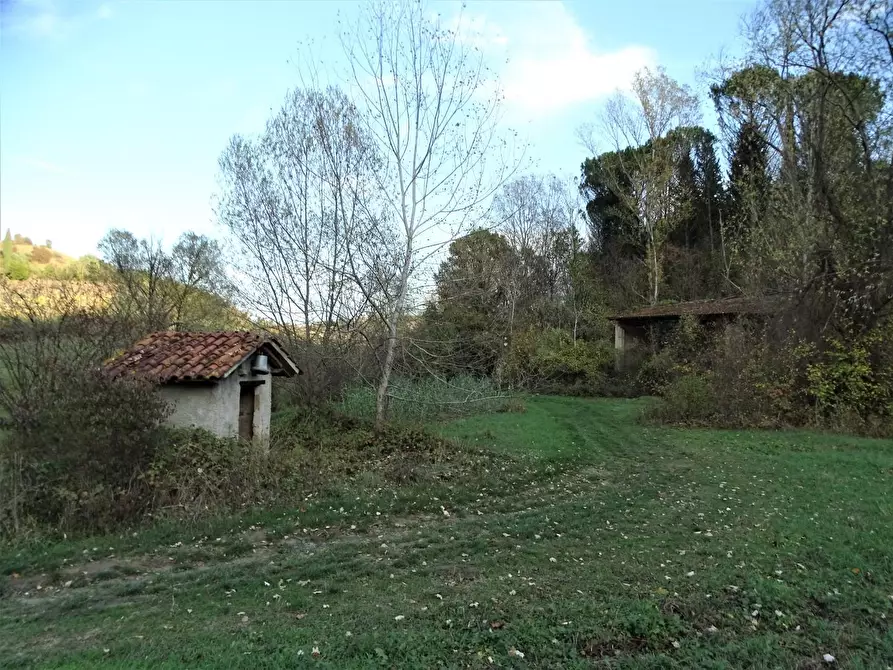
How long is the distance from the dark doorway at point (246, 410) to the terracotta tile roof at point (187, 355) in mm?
1034

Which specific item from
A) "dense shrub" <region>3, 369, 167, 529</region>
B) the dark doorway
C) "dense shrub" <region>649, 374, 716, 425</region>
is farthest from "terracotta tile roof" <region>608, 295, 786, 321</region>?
"dense shrub" <region>3, 369, 167, 529</region>

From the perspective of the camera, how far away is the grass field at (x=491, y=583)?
3963 millimetres

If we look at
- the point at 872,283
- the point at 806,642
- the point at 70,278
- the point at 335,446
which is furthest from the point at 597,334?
the point at 806,642

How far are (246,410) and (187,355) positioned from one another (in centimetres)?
198

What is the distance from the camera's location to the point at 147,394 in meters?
8.55

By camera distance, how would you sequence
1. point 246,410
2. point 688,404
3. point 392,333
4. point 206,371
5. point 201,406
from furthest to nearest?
1. point 688,404
2. point 392,333
3. point 246,410
4. point 201,406
5. point 206,371

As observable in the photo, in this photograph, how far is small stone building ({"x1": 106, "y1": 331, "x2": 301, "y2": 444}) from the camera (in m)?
9.86

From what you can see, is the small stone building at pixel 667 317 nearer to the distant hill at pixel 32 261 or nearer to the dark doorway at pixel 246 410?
the dark doorway at pixel 246 410

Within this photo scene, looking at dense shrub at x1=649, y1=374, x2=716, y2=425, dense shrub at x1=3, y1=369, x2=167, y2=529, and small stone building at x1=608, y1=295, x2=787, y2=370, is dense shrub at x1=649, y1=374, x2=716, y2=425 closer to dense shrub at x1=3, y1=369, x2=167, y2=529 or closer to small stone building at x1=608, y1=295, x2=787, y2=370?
small stone building at x1=608, y1=295, x2=787, y2=370

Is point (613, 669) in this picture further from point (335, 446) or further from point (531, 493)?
point (335, 446)

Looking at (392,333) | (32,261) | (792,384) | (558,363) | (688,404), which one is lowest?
(688,404)

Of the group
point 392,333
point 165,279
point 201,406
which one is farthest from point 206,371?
point 165,279

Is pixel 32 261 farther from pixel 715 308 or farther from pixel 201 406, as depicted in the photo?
pixel 715 308

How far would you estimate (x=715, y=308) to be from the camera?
2562cm
